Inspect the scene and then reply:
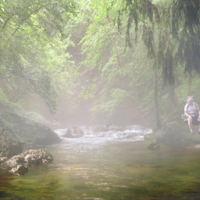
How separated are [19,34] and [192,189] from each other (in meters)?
11.0

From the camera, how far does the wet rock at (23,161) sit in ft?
16.5

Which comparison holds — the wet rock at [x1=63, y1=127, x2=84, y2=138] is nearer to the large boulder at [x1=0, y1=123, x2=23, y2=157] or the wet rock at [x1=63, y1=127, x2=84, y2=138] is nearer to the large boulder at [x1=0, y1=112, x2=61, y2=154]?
the large boulder at [x1=0, y1=112, x2=61, y2=154]

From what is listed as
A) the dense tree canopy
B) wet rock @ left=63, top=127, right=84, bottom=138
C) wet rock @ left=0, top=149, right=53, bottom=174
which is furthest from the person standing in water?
wet rock @ left=63, top=127, right=84, bottom=138

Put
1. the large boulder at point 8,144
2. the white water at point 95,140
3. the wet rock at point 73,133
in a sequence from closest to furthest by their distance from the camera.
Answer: the large boulder at point 8,144 → the white water at point 95,140 → the wet rock at point 73,133

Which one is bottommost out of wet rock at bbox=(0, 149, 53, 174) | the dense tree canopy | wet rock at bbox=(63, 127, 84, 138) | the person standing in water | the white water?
wet rock at bbox=(0, 149, 53, 174)

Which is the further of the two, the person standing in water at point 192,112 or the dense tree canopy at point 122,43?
the person standing in water at point 192,112

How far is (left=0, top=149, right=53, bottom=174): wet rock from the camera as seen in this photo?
16.5 ft

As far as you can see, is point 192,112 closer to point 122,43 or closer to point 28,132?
point 28,132

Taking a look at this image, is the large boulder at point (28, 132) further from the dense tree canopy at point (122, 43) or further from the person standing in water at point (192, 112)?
the person standing in water at point (192, 112)

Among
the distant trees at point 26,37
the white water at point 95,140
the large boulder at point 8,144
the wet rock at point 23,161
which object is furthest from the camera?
the white water at point 95,140

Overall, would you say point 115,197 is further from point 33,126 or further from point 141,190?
point 33,126

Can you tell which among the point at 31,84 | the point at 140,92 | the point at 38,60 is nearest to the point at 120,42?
the point at 140,92

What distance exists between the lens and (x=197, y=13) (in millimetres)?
4711

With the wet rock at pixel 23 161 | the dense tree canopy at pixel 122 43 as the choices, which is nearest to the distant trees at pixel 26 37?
the dense tree canopy at pixel 122 43
